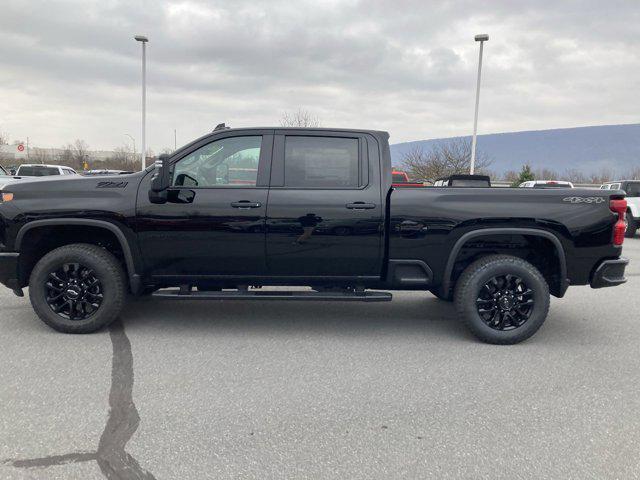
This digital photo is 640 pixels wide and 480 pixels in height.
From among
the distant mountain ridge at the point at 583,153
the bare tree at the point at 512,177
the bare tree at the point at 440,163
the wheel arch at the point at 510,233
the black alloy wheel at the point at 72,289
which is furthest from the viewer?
the distant mountain ridge at the point at 583,153

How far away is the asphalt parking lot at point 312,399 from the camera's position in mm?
2650

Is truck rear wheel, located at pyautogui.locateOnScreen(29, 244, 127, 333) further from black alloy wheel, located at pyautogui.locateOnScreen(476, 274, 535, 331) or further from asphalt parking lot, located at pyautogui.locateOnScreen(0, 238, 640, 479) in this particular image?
black alloy wheel, located at pyautogui.locateOnScreen(476, 274, 535, 331)

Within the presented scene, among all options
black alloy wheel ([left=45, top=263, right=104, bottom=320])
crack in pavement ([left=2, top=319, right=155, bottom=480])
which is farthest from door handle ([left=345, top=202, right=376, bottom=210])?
black alloy wheel ([left=45, top=263, right=104, bottom=320])

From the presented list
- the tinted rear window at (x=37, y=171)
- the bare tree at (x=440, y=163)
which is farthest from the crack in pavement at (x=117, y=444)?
the bare tree at (x=440, y=163)

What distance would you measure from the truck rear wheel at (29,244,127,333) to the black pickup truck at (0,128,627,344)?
0.01 meters

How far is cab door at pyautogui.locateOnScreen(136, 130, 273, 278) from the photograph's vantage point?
178 inches

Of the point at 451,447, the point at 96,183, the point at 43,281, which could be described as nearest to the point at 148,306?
the point at 43,281

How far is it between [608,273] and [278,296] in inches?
117

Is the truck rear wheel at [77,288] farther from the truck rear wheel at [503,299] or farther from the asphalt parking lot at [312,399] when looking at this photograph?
the truck rear wheel at [503,299]

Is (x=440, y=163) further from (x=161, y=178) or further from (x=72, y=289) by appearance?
(x=72, y=289)

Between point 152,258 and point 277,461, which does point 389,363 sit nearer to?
point 277,461

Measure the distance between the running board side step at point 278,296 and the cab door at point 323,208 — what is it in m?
0.18

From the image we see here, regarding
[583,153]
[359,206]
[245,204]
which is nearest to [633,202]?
[359,206]

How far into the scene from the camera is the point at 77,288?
463cm
